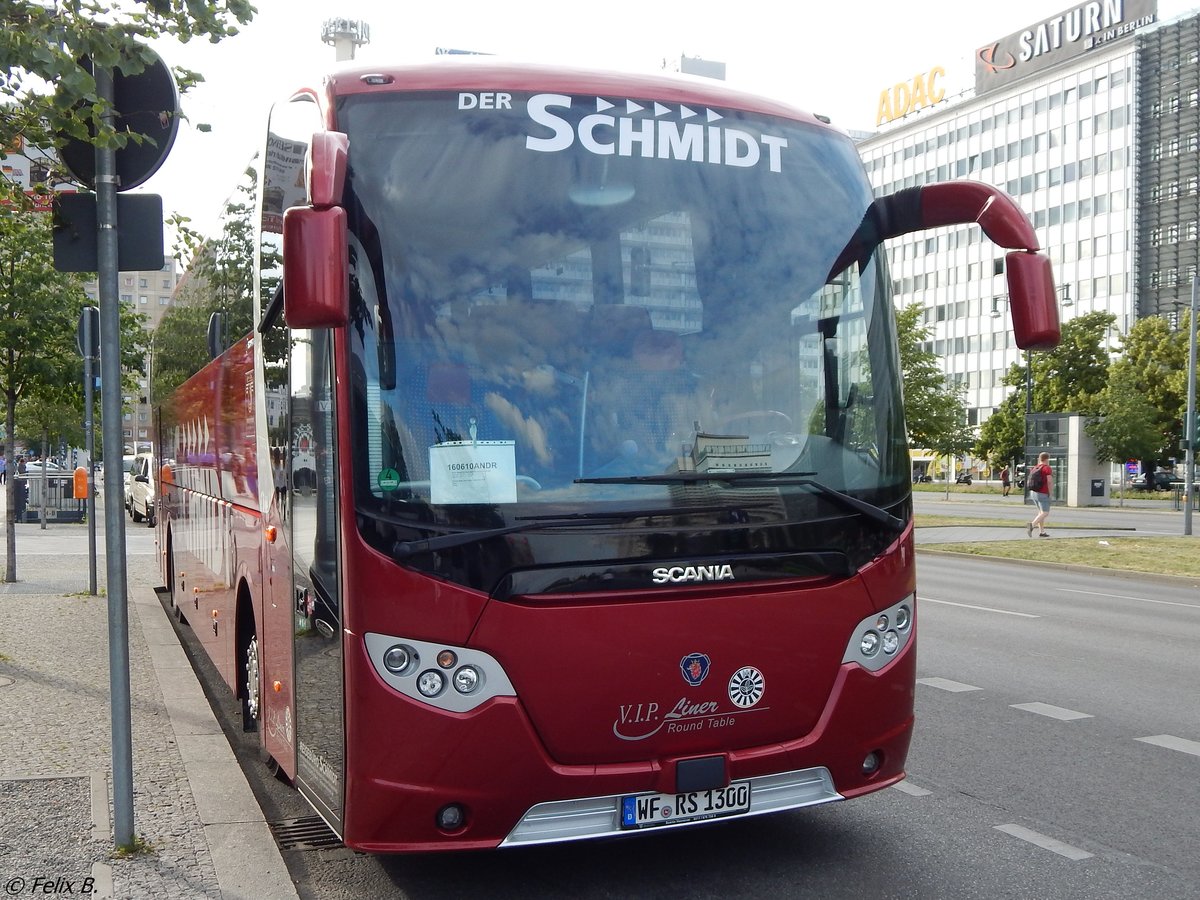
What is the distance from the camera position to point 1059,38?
9119cm

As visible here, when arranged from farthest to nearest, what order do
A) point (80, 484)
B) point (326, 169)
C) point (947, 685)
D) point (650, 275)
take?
point (80, 484) < point (947, 685) < point (650, 275) < point (326, 169)

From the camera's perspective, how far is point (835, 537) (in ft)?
15.7

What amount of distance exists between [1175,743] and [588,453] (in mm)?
4866

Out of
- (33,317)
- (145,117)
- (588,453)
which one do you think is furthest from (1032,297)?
(33,317)

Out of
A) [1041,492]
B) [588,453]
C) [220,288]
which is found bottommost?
[1041,492]

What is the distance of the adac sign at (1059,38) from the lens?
86.7 m

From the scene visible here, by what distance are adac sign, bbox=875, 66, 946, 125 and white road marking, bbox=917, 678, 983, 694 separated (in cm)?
10120

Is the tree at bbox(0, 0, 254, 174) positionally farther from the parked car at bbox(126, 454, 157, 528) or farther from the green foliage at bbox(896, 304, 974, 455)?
the green foliage at bbox(896, 304, 974, 455)

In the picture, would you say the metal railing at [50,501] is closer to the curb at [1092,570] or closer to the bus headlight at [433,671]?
the curb at [1092,570]

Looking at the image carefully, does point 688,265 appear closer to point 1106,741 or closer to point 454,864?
point 454,864

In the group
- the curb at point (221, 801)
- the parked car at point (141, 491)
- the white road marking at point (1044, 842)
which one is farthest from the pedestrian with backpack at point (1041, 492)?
the white road marking at point (1044, 842)

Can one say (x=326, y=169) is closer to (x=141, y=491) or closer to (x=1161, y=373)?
(x=141, y=491)

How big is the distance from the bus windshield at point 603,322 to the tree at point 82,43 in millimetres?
1068

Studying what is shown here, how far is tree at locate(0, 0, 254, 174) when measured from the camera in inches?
191
